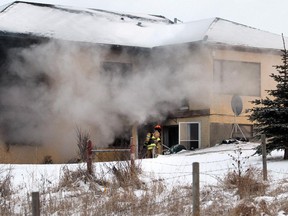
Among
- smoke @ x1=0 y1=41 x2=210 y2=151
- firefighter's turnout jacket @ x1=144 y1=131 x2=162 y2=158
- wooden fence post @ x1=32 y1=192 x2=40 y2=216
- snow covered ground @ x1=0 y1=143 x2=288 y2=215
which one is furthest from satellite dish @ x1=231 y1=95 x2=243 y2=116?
wooden fence post @ x1=32 y1=192 x2=40 y2=216

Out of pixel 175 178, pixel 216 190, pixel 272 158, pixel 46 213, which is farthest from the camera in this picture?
pixel 272 158

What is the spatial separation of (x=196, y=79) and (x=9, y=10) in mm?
8614

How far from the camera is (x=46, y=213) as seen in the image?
12453 mm

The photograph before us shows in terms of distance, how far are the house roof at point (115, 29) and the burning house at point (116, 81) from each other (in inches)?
2.4

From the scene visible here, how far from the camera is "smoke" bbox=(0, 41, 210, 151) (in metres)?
27.2

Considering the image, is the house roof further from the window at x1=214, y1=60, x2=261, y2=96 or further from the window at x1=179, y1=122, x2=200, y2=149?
the window at x1=179, y1=122, x2=200, y2=149

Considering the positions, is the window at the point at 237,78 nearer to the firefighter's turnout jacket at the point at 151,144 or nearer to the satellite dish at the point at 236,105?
the satellite dish at the point at 236,105

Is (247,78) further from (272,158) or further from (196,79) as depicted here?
(272,158)

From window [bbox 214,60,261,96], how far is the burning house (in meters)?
0.04

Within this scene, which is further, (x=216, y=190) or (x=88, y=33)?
(x=88, y=33)

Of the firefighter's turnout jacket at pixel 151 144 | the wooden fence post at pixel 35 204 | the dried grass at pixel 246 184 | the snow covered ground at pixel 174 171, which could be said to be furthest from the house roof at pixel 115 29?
the wooden fence post at pixel 35 204

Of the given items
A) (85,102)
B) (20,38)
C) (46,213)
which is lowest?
(46,213)

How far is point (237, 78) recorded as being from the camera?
2969 centimetres

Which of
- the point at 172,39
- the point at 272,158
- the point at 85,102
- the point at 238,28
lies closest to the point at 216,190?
the point at 272,158
